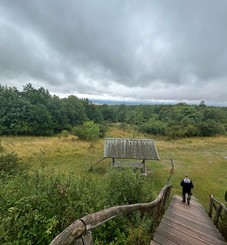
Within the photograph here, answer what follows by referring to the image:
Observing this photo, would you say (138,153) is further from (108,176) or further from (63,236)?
(63,236)

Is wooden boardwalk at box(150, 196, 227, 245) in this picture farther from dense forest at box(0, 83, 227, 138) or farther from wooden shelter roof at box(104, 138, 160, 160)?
dense forest at box(0, 83, 227, 138)

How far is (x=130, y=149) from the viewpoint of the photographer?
60.6 ft

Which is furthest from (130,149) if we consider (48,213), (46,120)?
(46,120)

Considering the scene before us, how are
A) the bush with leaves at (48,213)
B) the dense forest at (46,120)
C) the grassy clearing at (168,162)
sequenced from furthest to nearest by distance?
1. the dense forest at (46,120)
2. the grassy clearing at (168,162)
3. the bush with leaves at (48,213)

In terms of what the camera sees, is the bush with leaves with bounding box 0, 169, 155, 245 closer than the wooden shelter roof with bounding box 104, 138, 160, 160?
Yes

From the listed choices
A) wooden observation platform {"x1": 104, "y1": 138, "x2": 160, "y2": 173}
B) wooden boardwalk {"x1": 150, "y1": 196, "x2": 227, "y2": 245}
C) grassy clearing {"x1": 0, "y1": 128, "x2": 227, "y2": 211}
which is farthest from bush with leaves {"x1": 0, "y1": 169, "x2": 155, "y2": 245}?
wooden observation platform {"x1": 104, "y1": 138, "x2": 160, "y2": 173}

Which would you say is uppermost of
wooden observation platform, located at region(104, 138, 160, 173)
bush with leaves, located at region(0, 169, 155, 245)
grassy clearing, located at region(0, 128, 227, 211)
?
bush with leaves, located at region(0, 169, 155, 245)

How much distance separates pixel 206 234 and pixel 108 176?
11.5ft

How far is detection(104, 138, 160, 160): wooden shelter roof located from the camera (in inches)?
703

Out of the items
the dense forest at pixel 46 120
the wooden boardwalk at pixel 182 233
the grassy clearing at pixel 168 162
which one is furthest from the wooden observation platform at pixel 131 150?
the dense forest at pixel 46 120

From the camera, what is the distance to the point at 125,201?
6.34 m

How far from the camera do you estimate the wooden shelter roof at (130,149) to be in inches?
703

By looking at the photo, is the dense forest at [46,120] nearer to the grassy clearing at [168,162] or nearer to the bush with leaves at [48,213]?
the grassy clearing at [168,162]

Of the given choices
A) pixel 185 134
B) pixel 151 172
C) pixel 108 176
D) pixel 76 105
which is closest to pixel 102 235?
pixel 108 176
